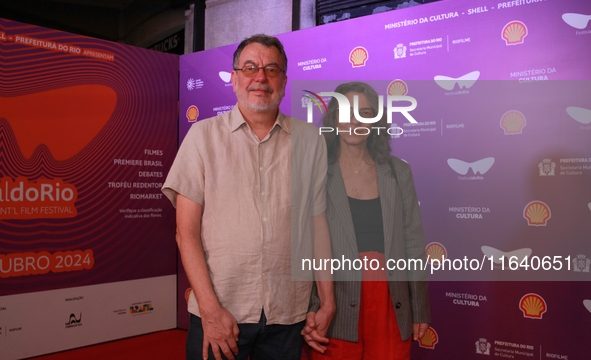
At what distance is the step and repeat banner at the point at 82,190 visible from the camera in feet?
10.6

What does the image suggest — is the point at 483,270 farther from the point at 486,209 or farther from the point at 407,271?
the point at 407,271

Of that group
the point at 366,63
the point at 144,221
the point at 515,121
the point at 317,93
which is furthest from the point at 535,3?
the point at 144,221

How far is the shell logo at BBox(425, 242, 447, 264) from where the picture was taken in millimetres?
2887

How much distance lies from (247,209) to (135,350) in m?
2.38

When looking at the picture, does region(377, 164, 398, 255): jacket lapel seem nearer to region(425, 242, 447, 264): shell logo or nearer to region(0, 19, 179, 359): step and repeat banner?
region(425, 242, 447, 264): shell logo

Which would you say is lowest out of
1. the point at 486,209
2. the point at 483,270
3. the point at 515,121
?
the point at 483,270

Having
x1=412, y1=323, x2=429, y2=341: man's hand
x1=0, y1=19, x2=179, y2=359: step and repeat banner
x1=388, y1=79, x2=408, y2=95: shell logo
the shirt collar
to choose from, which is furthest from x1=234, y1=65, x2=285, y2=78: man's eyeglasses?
x1=0, y1=19, x2=179, y2=359: step and repeat banner

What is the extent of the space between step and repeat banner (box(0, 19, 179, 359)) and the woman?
7.89 ft

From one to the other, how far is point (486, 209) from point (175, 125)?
264cm

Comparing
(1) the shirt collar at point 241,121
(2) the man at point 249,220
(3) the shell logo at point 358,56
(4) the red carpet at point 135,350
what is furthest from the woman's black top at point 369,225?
(4) the red carpet at point 135,350

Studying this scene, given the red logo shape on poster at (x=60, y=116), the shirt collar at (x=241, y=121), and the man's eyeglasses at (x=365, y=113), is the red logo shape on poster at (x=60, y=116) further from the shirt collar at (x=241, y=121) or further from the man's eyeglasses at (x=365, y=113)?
the man's eyeglasses at (x=365, y=113)

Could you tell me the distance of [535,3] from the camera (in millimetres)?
2602

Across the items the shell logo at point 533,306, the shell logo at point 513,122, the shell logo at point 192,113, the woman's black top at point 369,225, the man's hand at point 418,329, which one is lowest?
the shell logo at point 533,306

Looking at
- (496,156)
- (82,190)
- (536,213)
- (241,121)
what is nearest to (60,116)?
(82,190)
